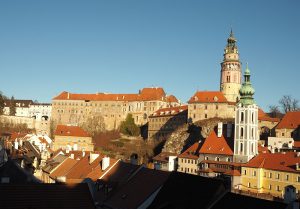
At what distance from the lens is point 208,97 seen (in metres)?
98.8

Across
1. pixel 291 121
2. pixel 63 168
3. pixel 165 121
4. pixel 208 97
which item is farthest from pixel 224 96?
A: pixel 63 168

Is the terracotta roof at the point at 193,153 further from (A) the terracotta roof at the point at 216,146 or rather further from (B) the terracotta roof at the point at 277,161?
(B) the terracotta roof at the point at 277,161

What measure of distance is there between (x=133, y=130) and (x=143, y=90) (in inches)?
662

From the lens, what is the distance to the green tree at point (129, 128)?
118375 mm

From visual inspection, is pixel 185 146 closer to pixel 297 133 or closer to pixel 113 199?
pixel 297 133

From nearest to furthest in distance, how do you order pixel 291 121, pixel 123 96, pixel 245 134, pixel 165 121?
pixel 245 134
pixel 291 121
pixel 165 121
pixel 123 96

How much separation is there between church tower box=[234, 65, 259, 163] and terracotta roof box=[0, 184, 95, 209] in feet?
151

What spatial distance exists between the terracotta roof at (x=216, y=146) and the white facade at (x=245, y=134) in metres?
1.81

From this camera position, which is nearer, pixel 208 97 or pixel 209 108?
pixel 209 108

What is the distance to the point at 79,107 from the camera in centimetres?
13562

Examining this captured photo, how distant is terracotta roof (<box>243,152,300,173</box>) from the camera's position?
4979 cm

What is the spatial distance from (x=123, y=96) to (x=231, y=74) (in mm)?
37573

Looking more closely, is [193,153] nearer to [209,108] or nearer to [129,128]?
[209,108]

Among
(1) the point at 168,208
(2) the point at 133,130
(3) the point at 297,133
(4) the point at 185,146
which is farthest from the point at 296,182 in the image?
(2) the point at 133,130
